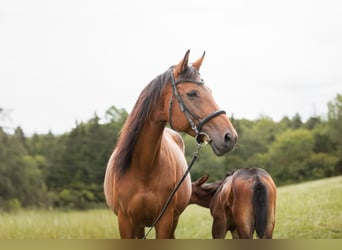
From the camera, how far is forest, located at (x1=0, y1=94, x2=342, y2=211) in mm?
5938

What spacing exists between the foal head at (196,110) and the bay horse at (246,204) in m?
1.24

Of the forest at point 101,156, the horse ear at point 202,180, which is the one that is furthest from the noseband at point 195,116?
the forest at point 101,156

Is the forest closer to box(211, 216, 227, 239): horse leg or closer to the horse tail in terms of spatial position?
box(211, 216, 227, 239): horse leg

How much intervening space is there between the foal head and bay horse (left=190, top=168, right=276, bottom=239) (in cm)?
124

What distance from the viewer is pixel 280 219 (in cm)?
591

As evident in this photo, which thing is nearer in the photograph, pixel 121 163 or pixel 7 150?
pixel 121 163

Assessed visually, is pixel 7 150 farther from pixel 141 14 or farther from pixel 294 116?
pixel 294 116

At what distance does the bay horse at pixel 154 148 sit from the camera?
102 inches

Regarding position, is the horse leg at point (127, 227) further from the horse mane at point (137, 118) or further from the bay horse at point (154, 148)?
the horse mane at point (137, 118)

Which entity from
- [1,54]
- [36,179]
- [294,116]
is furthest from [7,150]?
[294,116]

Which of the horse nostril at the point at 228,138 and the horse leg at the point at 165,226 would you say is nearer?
the horse nostril at the point at 228,138

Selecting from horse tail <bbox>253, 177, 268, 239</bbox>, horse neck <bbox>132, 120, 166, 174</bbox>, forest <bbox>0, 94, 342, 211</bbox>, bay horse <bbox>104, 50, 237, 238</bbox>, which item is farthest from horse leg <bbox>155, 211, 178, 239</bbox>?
forest <bbox>0, 94, 342, 211</bbox>

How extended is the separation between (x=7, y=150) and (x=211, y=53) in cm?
276

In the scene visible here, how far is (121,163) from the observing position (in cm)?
286
